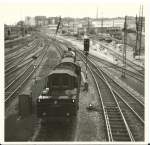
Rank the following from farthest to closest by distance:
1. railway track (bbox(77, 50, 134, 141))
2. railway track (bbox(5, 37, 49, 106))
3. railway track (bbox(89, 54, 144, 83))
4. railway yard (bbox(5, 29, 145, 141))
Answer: railway track (bbox(89, 54, 144, 83)) < railway track (bbox(5, 37, 49, 106)) < railway yard (bbox(5, 29, 145, 141)) < railway track (bbox(77, 50, 134, 141))

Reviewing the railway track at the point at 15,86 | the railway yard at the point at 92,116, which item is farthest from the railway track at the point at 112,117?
the railway track at the point at 15,86

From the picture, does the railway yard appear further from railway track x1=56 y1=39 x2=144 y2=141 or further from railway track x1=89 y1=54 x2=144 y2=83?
railway track x1=89 y1=54 x2=144 y2=83

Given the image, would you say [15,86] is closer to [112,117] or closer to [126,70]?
[112,117]

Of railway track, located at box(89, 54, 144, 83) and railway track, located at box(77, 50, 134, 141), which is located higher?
railway track, located at box(89, 54, 144, 83)

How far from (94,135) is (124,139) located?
1.63 m

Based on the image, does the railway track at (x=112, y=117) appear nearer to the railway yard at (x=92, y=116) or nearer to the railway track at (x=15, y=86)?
the railway yard at (x=92, y=116)

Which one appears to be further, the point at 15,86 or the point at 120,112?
the point at 15,86

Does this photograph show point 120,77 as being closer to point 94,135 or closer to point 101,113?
point 101,113

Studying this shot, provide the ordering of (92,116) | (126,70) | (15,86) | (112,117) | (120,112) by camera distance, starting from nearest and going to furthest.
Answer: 1. (112,117)
2. (92,116)
3. (120,112)
4. (15,86)
5. (126,70)

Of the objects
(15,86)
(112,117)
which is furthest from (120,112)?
(15,86)

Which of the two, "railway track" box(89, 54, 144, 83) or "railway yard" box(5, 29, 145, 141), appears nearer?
"railway yard" box(5, 29, 145, 141)

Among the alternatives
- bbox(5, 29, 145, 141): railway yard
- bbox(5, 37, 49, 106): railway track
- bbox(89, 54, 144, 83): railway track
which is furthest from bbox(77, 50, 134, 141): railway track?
bbox(5, 37, 49, 106): railway track

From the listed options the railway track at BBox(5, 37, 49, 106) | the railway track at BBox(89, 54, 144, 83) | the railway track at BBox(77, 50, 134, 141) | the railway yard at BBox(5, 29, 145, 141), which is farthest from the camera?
the railway track at BBox(89, 54, 144, 83)

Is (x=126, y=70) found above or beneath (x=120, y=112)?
above
